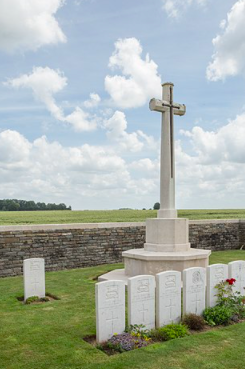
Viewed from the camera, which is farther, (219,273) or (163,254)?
(163,254)

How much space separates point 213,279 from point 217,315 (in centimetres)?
62

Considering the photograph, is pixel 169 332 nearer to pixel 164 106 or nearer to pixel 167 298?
pixel 167 298

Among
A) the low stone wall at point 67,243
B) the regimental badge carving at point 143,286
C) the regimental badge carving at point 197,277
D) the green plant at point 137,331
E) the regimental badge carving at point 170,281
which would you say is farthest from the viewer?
the low stone wall at point 67,243

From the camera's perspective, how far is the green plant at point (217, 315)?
5797 millimetres

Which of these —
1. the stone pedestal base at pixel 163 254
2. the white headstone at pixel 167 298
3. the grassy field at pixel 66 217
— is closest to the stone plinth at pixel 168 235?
the stone pedestal base at pixel 163 254

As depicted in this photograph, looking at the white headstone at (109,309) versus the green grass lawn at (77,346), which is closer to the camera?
the green grass lawn at (77,346)

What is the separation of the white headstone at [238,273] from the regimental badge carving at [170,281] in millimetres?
1654

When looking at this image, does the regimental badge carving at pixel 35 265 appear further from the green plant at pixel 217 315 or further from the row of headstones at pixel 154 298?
the green plant at pixel 217 315

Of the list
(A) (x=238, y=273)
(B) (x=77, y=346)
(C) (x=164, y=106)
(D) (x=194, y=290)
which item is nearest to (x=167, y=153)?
(C) (x=164, y=106)

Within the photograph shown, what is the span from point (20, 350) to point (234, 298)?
3.87 meters

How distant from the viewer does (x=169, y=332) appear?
512 cm

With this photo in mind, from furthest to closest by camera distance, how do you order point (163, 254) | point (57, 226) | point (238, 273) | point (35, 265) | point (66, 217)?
1. point (66, 217)
2. point (57, 226)
3. point (163, 254)
4. point (35, 265)
5. point (238, 273)

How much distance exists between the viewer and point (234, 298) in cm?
645

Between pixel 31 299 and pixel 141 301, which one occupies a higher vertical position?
pixel 141 301
